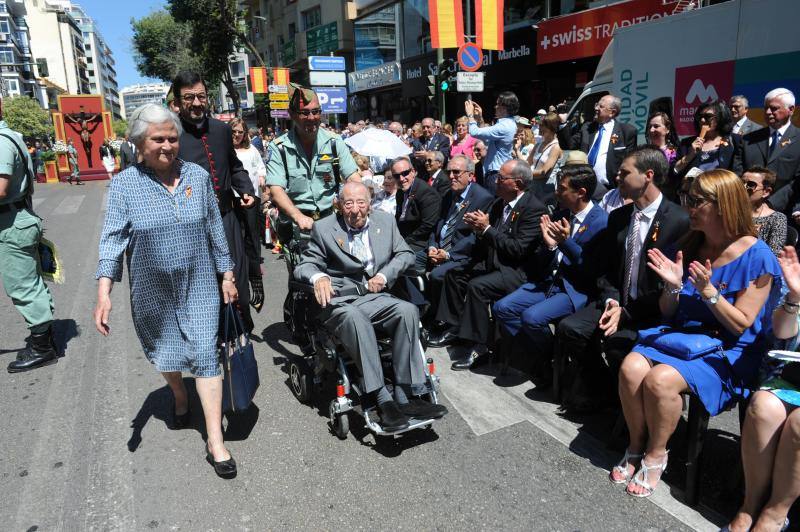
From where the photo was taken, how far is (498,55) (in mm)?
19078

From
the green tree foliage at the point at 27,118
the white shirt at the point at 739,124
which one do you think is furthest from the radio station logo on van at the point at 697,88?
the green tree foliage at the point at 27,118

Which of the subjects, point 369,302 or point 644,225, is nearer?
point 644,225

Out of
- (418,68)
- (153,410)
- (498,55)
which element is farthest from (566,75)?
(153,410)

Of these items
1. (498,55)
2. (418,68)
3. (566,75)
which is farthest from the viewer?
(418,68)

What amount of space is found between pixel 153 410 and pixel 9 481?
0.96m

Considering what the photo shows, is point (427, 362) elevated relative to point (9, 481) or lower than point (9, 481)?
elevated

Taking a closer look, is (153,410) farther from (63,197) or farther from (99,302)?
(63,197)

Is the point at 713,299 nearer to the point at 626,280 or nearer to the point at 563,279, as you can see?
the point at 626,280

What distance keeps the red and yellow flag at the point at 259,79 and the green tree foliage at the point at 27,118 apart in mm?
27893

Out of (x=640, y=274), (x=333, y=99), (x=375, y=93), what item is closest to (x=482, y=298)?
(x=640, y=274)

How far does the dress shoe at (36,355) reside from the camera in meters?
4.80

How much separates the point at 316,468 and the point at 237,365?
0.77 m

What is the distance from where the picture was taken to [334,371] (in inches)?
142

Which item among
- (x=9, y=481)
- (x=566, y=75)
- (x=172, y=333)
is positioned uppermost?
(x=566, y=75)
